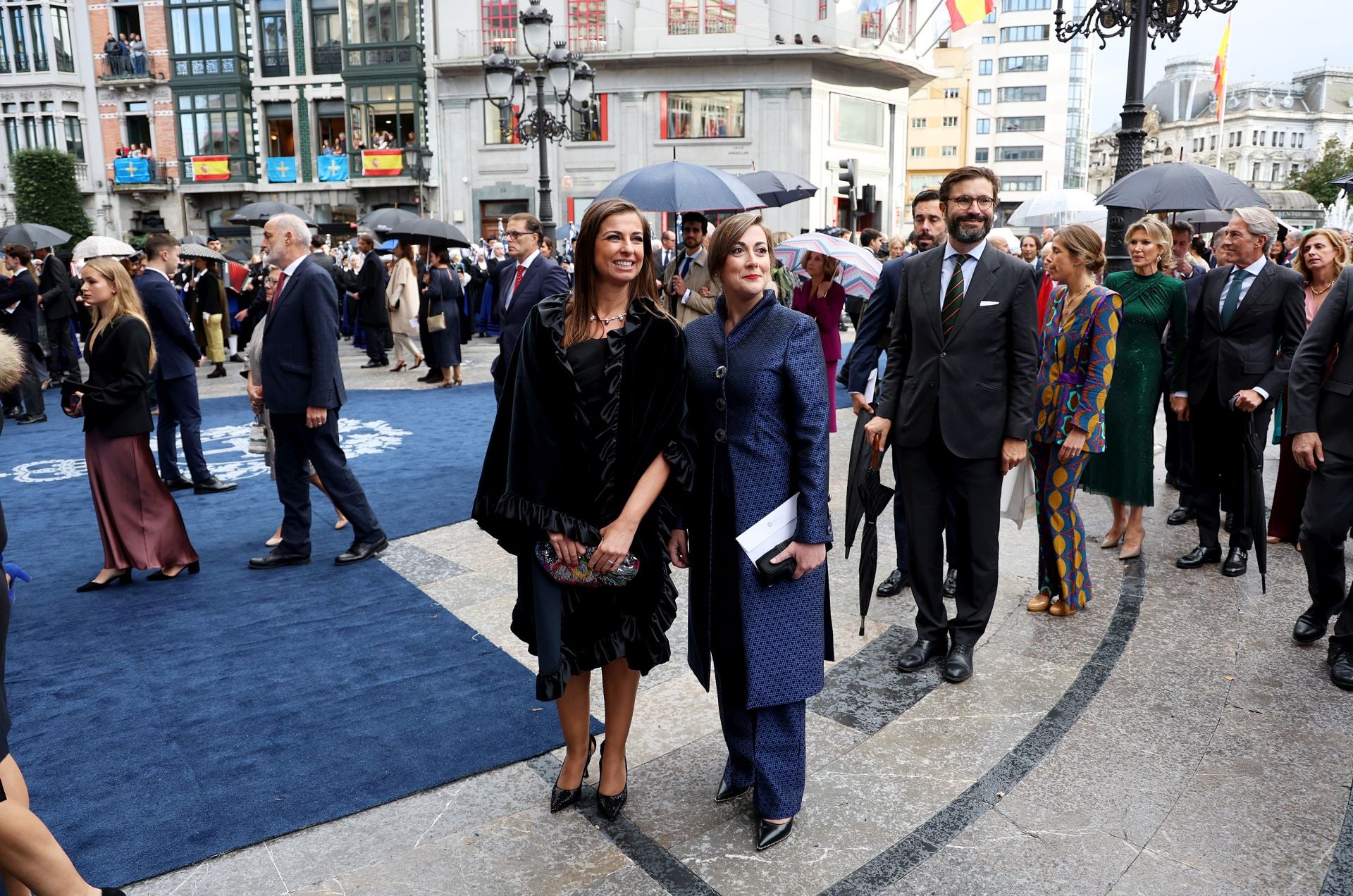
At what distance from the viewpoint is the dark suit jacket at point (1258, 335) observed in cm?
531

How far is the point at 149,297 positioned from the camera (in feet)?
24.3

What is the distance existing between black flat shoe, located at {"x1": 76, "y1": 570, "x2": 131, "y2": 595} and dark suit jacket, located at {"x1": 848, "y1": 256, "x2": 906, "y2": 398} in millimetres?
4202

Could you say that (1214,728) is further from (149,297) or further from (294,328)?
(149,297)

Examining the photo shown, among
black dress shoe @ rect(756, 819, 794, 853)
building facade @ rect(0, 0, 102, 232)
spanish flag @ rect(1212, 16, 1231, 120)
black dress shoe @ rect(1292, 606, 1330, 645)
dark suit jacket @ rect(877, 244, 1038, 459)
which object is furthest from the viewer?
building facade @ rect(0, 0, 102, 232)

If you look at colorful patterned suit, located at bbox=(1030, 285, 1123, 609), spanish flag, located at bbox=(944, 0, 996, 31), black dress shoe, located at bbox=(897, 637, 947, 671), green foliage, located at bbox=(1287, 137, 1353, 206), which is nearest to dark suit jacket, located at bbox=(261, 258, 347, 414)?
black dress shoe, located at bbox=(897, 637, 947, 671)

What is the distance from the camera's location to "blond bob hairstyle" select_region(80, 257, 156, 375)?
5.51m

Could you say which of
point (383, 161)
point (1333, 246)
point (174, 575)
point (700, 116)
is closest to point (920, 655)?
point (1333, 246)

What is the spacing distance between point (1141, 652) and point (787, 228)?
2891 cm

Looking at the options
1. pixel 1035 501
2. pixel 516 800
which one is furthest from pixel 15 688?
pixel 1035 501

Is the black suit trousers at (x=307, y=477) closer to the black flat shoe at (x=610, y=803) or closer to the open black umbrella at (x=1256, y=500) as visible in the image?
the black flat shoe at (x=610, y=803)

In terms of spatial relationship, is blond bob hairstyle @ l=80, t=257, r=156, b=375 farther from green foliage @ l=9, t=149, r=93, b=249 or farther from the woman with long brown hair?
green foliage @ l=9, t=149, r=93, b=249

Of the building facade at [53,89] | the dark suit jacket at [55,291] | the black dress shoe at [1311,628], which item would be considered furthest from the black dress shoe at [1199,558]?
the building facade at [53,89]

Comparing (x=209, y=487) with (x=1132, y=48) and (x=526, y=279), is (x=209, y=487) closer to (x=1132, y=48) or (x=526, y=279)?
(x=526, y=279)

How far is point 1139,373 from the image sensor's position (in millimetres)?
5641
